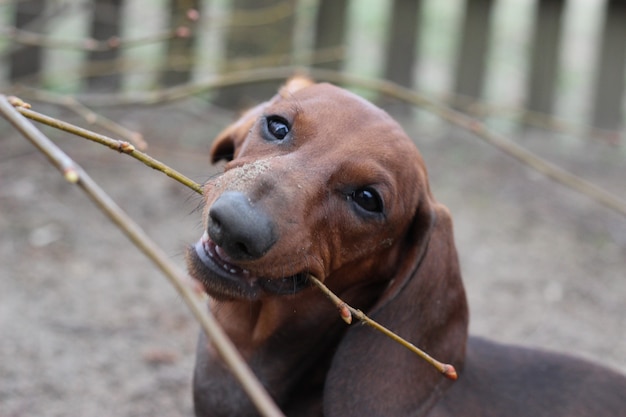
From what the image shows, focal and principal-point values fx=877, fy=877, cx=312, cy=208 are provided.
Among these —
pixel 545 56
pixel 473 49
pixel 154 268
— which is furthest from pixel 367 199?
pixel 545 56

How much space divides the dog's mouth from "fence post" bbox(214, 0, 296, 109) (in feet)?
13.3

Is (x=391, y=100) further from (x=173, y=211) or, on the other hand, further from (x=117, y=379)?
(x=117, y=379)

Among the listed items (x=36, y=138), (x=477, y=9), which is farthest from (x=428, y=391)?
(x=477, y=9)

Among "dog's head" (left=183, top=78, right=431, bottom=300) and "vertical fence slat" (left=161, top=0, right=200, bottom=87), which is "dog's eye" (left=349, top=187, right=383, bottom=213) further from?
"vertical fence slat" (left=161, top=0, right=200, bottom=87)

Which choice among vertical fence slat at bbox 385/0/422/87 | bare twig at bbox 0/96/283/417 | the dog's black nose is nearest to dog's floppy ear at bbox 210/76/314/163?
the dog's black nose

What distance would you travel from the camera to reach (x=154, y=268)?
4.71m

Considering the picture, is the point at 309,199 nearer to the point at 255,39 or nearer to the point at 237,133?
the point at 237,133

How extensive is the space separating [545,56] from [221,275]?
5445 mm

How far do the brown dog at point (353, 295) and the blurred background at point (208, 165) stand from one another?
0.54 metres

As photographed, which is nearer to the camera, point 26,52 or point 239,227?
point 239,227

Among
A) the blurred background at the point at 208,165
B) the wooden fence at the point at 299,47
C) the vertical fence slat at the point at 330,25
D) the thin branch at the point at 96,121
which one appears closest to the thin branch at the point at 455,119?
the blurred background at the point at 208,165

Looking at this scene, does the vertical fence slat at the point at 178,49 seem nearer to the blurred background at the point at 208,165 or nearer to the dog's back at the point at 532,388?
the blurred background at the point at 208,165

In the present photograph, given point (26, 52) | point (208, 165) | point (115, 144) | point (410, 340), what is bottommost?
point (208, 165)

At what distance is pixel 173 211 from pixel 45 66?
1.78m
